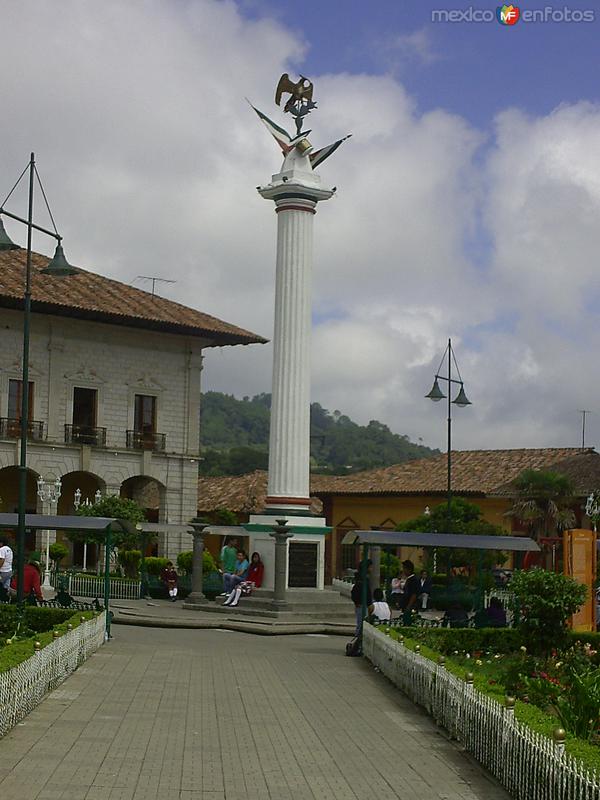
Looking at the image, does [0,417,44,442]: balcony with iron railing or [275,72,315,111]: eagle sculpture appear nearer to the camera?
[275,72,315,111]: eagle sculpture

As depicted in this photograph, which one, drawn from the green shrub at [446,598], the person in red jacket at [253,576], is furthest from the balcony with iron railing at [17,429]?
the green shrub at [446,598]

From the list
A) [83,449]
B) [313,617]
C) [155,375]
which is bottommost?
[313,617]

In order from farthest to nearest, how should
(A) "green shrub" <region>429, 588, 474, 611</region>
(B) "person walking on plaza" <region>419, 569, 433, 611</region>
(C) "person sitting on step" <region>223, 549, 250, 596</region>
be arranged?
1. (C) "person sitting on step" <region>223, 549, 250, 596</region>
2. (B) "person walking on plaza" <region>419, 569, 433, 611</region>
3. (A) "green shrub" <region>429, 588, 474, 611</region>

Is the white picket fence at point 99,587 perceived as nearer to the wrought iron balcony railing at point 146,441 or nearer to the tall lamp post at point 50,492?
the tall lamp post at point 50,492

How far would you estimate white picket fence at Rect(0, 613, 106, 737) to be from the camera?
12.0 meters

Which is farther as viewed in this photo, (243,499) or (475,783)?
(243,499)

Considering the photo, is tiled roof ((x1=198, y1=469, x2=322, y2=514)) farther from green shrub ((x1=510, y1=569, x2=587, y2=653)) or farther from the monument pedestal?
green shrub ((x1=510, y1=569, x2=587, y2=653))

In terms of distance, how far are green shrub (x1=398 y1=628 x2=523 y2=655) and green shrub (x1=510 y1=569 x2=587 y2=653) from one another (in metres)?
2.48

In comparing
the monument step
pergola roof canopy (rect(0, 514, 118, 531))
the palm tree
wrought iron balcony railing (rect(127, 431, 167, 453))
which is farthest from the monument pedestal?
wrought iron balcony railing (rect(127, 431, 167, 453))

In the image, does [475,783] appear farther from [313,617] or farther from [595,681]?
[313,617]

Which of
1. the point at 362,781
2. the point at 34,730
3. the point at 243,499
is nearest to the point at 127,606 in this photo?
the point at 34,730

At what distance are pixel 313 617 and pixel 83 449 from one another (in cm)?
2042

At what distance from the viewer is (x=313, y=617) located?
30.9 meters

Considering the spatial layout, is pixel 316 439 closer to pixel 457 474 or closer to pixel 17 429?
pixel 457 474
